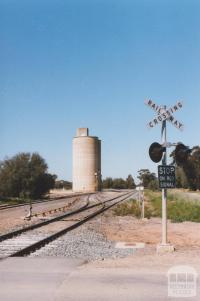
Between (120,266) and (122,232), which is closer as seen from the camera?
(120,266)

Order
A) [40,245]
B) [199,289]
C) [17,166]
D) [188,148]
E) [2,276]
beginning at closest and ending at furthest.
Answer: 1. [199,289]
2. [2,276]
3. [188,148]
4. [40,245]
5. [17,166]

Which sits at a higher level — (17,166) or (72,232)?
(17,166)

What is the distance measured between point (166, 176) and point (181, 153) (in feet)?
2.51

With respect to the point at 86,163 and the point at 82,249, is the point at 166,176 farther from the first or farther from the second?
the point at 86,163

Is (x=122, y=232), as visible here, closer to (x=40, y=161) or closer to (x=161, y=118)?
(x=161, y=118)

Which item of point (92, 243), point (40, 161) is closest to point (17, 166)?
point (40, 161)

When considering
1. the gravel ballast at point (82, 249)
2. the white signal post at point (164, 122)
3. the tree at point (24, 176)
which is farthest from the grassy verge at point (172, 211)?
the tree at point (24, 176)

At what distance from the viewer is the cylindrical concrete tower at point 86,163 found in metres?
137

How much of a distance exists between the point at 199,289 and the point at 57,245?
8214 mm

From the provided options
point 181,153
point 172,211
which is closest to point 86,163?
point 172,211

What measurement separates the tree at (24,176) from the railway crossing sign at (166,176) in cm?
5596

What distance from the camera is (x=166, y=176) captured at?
13.7m

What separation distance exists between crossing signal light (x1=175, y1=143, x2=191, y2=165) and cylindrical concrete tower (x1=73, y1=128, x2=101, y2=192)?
122275 mm

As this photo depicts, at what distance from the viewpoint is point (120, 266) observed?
1059cm
